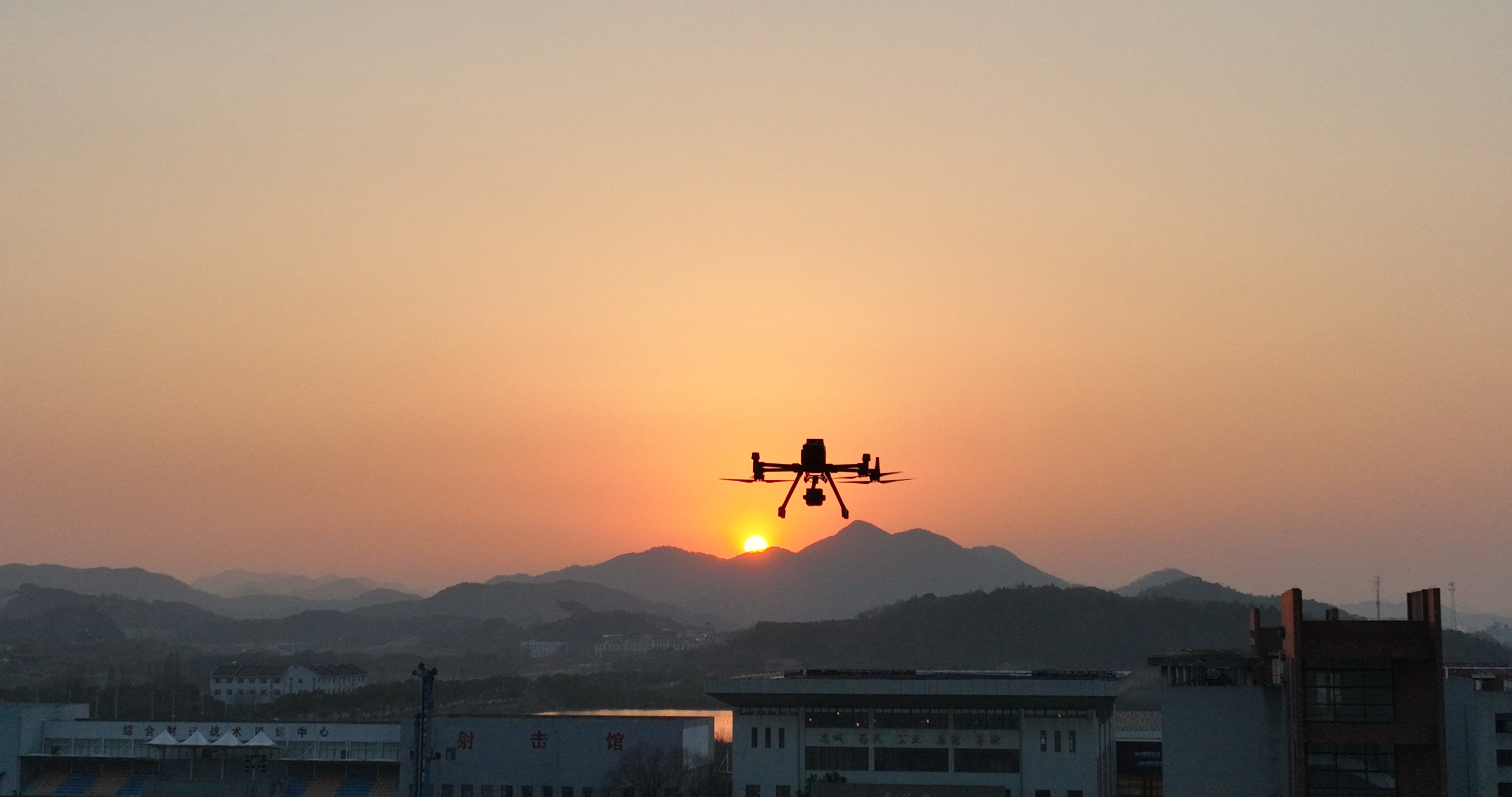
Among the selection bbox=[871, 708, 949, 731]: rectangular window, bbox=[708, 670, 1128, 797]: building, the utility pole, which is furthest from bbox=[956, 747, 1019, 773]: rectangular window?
the utility pole

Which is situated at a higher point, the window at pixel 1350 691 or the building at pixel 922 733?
the window at pixel 1350 691

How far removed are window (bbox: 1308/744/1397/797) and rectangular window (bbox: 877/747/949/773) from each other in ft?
→ 81.6

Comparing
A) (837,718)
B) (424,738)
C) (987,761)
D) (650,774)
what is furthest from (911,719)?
(424,738)

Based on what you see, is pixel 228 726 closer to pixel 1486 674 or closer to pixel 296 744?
pixel 296 744

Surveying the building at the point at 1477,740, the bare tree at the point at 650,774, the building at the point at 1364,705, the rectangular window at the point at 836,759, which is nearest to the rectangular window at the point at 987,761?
the rectangular window at the point at 836,759

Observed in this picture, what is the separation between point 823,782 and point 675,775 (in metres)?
11.0

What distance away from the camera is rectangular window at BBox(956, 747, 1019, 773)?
82500 mm

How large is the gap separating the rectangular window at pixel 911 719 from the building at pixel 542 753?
12.9 meters

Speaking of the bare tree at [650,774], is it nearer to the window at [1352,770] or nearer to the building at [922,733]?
the building at [922,733]

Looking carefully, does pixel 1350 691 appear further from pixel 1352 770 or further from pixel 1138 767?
pixel 1138 767

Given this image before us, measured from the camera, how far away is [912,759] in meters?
83.3

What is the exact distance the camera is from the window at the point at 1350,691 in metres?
61.8

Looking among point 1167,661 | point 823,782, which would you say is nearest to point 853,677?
point 823,782

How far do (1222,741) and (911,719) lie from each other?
21123 mm
